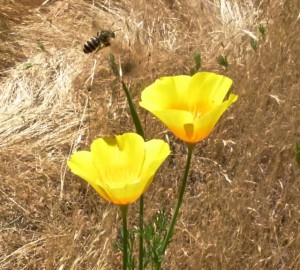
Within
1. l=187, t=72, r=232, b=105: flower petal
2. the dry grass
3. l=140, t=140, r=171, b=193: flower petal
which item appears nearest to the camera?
l=140, t=140, r=171, b=193: flower petal

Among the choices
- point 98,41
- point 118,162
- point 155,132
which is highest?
point 118,162

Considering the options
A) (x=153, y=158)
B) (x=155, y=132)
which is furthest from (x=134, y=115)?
(x=155, y=132)

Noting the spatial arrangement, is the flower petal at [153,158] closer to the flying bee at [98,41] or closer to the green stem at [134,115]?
the green stem at [134,115]

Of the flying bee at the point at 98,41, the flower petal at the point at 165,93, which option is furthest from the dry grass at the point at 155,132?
the flower petal at the point at 165,93

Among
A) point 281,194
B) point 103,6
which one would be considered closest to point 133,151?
point 281,194

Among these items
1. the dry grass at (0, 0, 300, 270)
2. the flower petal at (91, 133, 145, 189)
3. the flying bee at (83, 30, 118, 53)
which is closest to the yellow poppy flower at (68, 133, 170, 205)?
the flower petal at (91, 133, 145, 189)

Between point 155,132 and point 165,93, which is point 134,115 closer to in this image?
point 165,93

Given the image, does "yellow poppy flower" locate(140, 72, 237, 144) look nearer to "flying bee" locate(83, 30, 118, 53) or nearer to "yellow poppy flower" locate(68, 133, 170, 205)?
"yellow poppy flower" locate(68, 133, 170, 205)
